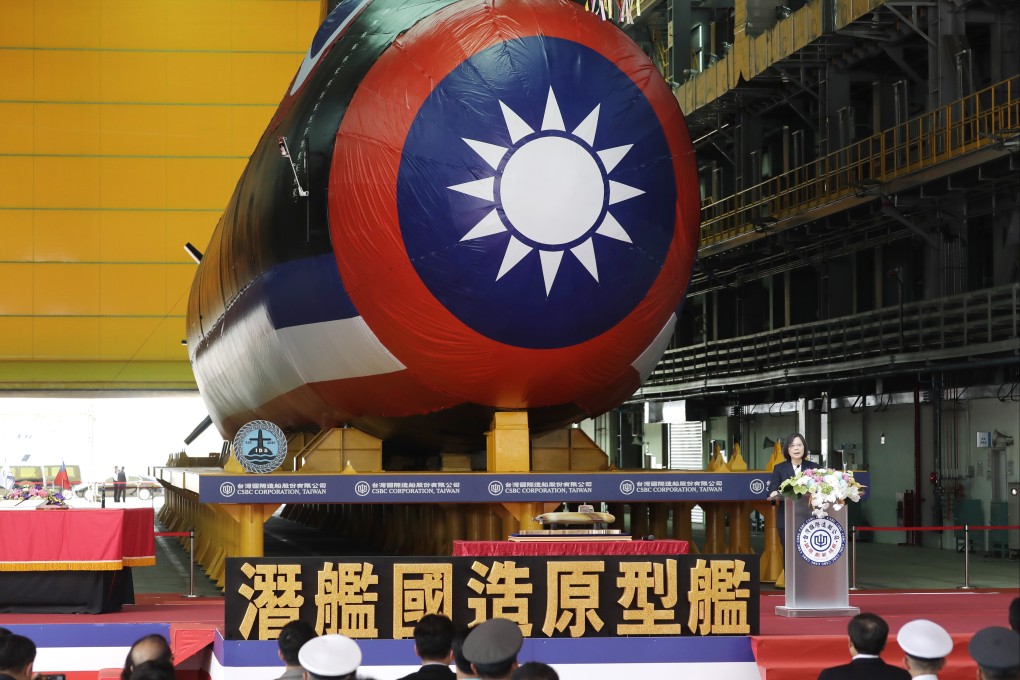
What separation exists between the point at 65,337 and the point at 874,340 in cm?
2227

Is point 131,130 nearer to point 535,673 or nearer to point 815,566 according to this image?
point 815,566

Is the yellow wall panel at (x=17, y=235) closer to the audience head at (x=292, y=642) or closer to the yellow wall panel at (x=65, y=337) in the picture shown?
the yellow wall panel at (x=65, y=337)

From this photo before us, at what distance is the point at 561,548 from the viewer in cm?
1134

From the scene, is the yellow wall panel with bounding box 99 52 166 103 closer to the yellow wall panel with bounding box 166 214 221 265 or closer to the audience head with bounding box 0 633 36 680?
the yellow wall panel with bounding box 166 214 221 265

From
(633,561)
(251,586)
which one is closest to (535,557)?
(633,561)

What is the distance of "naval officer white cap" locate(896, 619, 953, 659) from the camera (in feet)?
20.0

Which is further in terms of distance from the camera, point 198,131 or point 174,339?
point 198,131

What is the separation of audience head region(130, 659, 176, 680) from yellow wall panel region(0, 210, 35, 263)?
34.2 meters

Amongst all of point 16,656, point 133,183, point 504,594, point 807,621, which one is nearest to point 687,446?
point 133,183

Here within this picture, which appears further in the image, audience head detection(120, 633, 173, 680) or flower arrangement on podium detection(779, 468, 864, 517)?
flower arrangement on podium detection(779, 468, 864, 517)

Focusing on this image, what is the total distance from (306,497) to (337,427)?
1.63 m

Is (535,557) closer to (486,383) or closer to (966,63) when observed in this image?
(486,383)

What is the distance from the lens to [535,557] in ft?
35.5

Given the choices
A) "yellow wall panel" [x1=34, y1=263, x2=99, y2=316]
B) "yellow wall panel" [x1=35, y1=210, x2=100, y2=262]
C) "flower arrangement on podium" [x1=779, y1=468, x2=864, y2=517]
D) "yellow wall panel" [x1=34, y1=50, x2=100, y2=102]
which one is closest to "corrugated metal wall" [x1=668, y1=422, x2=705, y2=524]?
"yellow wall panel" [x1=34, y1=263, x2=99, y2=316]
